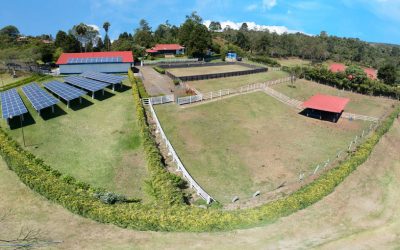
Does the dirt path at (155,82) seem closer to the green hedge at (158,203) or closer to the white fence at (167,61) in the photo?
the white fence at (167,61)

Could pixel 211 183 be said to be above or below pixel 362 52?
below

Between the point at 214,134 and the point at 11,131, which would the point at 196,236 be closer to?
the point at 214,134

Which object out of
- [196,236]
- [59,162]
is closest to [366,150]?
[196,236]

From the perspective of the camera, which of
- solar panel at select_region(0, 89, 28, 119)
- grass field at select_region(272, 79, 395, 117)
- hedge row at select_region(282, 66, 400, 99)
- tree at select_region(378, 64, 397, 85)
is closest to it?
solar panel at select_region(0, 89, 28, 119)

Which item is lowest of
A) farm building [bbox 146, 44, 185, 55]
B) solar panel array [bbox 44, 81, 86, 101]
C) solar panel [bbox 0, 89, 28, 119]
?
solar panel [bbox 0, 89, 28, 119]

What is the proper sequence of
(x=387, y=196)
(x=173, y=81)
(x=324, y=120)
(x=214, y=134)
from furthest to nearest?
(x=173, y=81)
(x=324, y=120)
(x=214, y=134)
(x=387, y=196)

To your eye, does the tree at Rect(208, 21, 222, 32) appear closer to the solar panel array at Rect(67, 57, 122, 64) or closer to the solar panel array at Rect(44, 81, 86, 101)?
the solar panel array at Rect(67, 57, 122, 64)

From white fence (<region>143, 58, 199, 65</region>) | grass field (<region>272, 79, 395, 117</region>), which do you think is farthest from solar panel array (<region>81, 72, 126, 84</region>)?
grass field (<region>272, 79, 395, 117</region>)

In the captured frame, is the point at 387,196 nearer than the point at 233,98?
Yes
